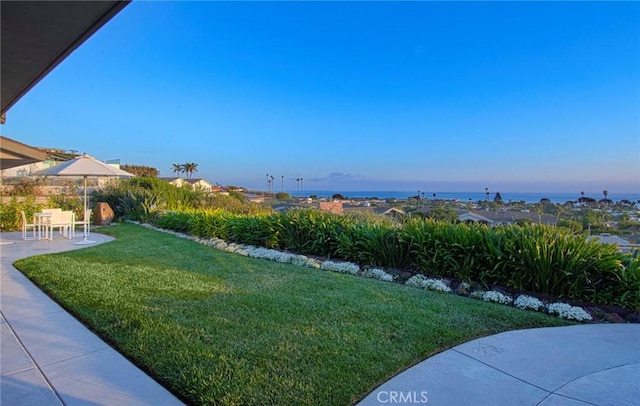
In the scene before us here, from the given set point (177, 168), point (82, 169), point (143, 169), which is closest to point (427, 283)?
point (82, 169)

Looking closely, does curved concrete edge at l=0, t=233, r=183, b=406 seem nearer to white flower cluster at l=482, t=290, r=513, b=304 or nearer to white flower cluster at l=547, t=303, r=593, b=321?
white flower cluster at l=482, t=290, r=513, b=304

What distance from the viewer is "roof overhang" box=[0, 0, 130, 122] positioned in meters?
1.33

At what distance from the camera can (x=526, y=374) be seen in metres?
2.68

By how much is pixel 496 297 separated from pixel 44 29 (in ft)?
17.4

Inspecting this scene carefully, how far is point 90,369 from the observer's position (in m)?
2.67

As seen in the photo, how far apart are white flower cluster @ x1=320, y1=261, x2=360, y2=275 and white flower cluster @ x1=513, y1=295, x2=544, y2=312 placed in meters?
2.61

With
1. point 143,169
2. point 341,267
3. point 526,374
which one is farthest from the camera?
point 143,169

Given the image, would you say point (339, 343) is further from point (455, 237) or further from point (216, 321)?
point (455, 237)

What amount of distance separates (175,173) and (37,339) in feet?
242

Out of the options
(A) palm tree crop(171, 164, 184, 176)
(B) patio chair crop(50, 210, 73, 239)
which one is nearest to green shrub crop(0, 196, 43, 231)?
(B) patio chair crop(50, 210, 73, 239)

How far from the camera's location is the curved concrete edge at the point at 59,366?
2.32 metres

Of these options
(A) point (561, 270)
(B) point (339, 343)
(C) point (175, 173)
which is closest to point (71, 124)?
(B) point (339, 343)

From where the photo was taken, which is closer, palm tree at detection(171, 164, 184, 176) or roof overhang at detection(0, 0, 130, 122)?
roof overhang at detection(0, 0, 130, 122)

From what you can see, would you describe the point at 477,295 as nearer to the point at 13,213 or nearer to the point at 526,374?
the point at 526,374
